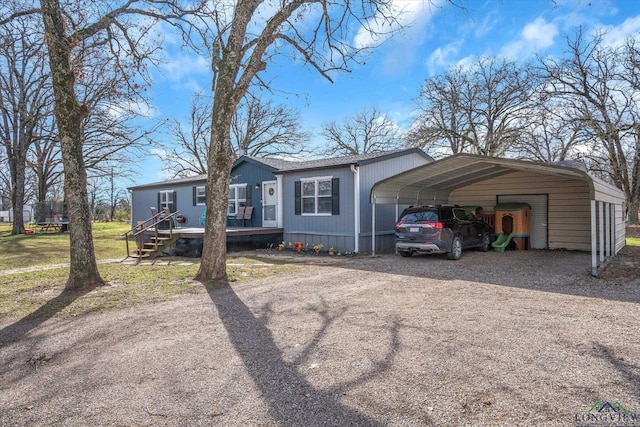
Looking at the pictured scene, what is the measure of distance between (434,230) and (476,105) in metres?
17.8

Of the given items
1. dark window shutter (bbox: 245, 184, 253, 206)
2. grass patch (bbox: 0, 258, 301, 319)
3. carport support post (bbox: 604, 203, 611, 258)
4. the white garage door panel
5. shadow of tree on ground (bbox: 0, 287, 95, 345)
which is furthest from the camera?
dark window shutter (bbox: 245, 184, 253, 206)

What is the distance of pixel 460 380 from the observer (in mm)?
2996

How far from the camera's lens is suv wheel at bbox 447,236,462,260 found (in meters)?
10.3

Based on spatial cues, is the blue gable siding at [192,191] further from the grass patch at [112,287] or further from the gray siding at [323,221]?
the grass patch at [112,287]

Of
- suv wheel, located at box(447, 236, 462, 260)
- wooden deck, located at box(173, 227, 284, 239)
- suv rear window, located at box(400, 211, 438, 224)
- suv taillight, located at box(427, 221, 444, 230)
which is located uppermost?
suv rear window, located at box(400, 211, 438, 224)

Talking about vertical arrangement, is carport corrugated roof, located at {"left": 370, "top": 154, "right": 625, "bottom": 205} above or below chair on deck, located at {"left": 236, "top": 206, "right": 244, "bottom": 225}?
above

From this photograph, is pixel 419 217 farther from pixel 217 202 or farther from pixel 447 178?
pixel 217 202

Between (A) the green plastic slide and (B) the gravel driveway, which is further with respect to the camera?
(A) the green plastic slide

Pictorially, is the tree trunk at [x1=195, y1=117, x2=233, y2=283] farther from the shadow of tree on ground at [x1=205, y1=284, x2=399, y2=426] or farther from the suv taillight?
the suv taillight

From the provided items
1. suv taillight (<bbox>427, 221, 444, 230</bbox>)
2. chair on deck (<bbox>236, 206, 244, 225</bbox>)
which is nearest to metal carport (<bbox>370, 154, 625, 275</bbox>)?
suv taillight (<bbox>427, 221, 444, 230</bbox>)

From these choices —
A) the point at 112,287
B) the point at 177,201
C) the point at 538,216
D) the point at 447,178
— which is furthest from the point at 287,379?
the point at 177,201

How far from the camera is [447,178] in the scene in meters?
12.3

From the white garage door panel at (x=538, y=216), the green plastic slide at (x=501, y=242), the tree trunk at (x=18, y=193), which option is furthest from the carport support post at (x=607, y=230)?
the tree trunk at (x=18, y=193)

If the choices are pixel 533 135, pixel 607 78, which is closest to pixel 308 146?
pixel 533 135
